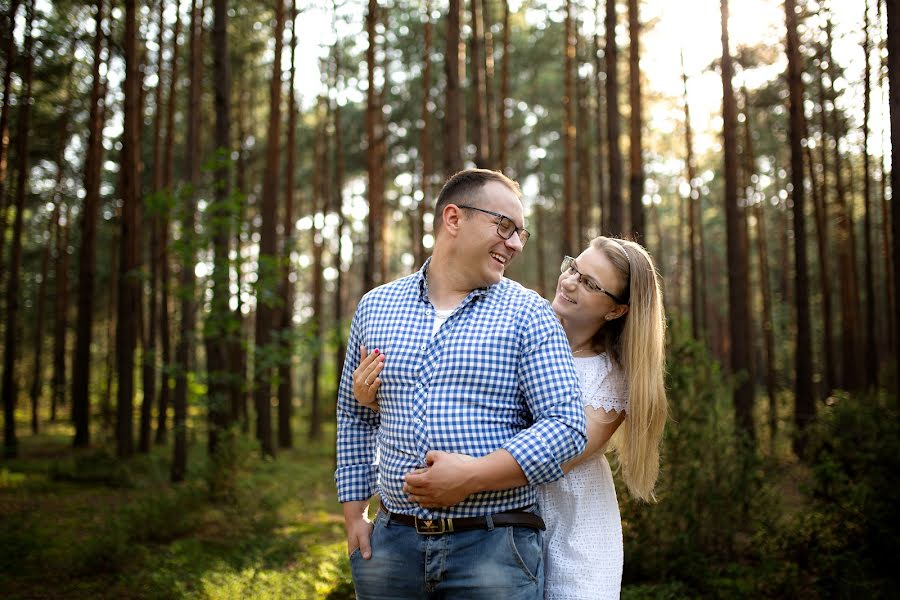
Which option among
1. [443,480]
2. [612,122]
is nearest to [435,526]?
[443,480]

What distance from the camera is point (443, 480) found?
6.90ft

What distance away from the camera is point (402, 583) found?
2.26m

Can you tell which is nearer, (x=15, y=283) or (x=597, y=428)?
(x=597, y=428)

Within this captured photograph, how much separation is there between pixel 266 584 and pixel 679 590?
3.42m

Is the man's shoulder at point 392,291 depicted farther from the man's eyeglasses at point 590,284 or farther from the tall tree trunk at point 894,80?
the tall tree trunk at point 894,80

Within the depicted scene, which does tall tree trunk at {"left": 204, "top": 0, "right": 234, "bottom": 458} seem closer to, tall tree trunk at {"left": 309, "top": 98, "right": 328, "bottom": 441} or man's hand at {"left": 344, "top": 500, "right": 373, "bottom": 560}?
man's hand at {"left": 344, "top": 500, "right": 373, "bottom": 560}

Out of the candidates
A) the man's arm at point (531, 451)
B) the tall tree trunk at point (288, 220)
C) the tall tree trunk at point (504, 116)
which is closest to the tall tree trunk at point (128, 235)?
the tall tree trunk at point (288, 220)

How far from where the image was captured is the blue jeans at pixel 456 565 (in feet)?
7.07

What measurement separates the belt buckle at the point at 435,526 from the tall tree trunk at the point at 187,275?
7.67 meters

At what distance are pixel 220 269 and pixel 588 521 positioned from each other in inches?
311

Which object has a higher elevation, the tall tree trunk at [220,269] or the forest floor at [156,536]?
the tall tree trunk at [220,269]

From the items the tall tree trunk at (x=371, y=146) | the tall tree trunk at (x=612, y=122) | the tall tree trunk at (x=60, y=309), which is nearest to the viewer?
the tall tree trunk at (x=612, y=122)

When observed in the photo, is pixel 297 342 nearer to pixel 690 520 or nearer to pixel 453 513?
pixel 690 520

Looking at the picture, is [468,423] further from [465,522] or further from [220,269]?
[220,269]
